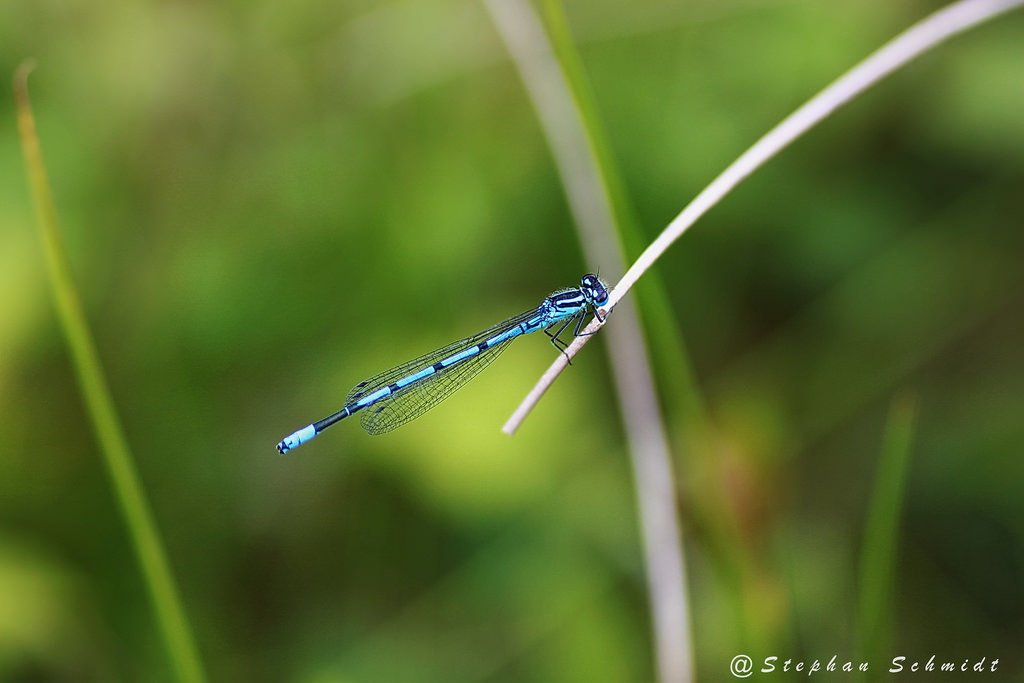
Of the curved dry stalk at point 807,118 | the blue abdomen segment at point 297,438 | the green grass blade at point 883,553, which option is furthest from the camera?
the blue abdomen segment at point 297,438

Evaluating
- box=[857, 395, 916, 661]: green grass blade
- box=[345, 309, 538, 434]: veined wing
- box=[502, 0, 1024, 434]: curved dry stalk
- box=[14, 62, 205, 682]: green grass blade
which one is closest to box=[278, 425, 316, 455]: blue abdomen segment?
box=[345, 309, 538, 434]: veined wing

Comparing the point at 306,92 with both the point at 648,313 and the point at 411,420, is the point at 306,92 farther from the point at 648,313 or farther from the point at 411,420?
the point at 648,313

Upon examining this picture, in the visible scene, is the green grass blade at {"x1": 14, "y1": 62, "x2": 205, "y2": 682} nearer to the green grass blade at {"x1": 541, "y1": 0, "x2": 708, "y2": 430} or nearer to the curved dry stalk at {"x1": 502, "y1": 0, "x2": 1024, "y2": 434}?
the curved dry stalk at {"x1": 502, "y1": 0, "x2": 1024, "y2": 434}

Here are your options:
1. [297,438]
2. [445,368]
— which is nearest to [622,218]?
[445,368]

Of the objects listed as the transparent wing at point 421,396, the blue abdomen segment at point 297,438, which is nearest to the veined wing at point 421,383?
the transparent wing at point 421,396

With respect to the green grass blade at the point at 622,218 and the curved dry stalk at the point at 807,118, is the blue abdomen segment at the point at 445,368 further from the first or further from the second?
the curved dry stalk at the point at 807,118

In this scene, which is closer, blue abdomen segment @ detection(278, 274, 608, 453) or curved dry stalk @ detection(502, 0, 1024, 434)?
curved dry stalk @ detection(502, 0, 1024, 434)
